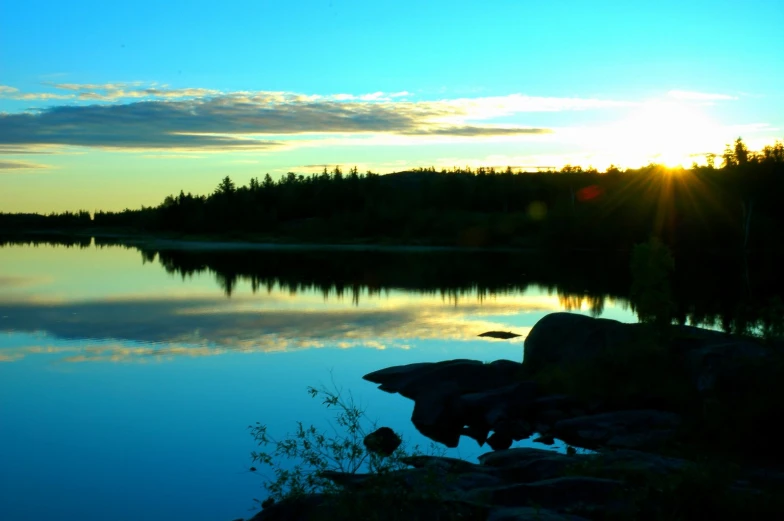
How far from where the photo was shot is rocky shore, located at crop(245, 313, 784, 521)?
30.5 ft

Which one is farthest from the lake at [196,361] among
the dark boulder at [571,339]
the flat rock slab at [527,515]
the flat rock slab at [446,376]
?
the flat rock slab at [527,515]

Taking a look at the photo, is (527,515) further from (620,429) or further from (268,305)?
(268,305)

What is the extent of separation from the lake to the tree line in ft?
119

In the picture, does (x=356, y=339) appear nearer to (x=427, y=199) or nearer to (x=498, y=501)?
(x=498, y=501)

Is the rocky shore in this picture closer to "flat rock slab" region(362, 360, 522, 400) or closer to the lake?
"flat rock slab" region(362, 360, 522, 400)

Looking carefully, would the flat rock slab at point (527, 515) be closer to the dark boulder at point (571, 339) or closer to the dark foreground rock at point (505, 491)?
the dark foreground rock at point (505, 491)

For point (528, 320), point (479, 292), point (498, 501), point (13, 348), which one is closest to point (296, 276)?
point (479, 292)

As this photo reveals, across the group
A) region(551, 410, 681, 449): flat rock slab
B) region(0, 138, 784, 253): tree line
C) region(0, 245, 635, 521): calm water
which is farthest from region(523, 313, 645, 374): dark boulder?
region(0, 138, 784, 253): tree line

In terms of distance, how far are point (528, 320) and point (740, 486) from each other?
74.9 feet

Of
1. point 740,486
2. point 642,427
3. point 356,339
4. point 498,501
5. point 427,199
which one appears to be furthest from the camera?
point 427,199

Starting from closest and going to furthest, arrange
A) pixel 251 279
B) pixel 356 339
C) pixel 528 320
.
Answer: pixel 356 339
pixel 528 320
pixel 251 279

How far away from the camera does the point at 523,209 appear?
5094 inches

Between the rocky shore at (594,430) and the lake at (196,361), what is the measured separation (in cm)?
140

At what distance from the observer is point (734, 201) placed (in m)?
86.8
